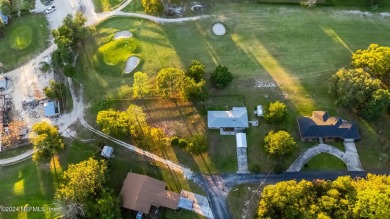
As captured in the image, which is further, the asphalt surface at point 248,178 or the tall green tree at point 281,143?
the asphalt surface at point 248,178

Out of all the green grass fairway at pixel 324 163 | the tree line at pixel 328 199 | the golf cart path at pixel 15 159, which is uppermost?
the golf cart path at pixel 15 159

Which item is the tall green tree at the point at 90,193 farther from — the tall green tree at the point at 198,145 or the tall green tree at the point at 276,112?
the tall green tree at the point at 276,112

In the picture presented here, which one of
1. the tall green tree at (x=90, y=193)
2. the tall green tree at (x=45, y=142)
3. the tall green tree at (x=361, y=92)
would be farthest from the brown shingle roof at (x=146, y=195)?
the tall green tree at (x=361, y=92)

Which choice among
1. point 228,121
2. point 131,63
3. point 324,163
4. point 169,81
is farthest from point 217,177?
point 131,63

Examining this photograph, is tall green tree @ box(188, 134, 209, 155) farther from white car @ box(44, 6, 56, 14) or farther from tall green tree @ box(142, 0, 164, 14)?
white car @ box(44, 6, 56, 14)

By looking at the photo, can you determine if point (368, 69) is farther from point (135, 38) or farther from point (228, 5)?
point (135, 38)

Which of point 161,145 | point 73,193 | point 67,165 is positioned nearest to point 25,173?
point 67,165

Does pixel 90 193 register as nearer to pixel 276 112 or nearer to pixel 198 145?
pixel 198 145
